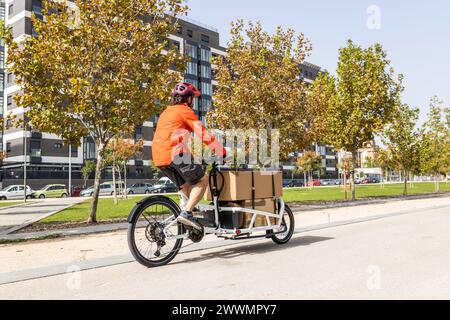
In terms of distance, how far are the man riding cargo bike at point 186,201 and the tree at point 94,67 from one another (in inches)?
225

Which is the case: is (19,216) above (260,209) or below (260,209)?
below

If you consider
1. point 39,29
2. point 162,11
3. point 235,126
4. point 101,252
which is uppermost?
point 162,11

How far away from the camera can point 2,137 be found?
5512 cm

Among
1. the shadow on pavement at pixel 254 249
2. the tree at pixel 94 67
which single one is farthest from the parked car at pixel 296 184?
the shadow on pavement at pixel 254 249

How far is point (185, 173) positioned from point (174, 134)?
0.54 metres

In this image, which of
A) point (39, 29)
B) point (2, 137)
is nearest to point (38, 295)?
point (39, 29)

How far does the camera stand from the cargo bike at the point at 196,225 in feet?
17.8

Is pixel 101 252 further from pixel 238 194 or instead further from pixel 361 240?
pixel 361 240

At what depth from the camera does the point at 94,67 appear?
1166 cm

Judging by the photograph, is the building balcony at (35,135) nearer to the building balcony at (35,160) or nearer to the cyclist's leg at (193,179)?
the building balcony at (35,160)

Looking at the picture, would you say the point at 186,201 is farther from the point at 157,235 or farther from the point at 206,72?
the point at 206,72

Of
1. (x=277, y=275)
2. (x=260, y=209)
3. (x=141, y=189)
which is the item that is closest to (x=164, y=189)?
(x=141, y=189)
